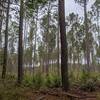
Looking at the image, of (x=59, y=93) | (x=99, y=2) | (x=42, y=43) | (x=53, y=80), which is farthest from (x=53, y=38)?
(x=59, y=93)

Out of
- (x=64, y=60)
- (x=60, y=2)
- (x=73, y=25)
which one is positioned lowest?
(x=64, y=60)

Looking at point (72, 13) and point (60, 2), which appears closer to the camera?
point (60, 2)

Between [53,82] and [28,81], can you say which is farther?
[28,81]

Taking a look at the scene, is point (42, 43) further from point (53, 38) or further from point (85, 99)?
point (85, 99)

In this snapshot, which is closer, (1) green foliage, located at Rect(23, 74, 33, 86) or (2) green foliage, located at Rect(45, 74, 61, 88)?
(2) green foliage, located at Rect(45, 74, 61, 88)

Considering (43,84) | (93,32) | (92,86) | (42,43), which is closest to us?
(92,86)

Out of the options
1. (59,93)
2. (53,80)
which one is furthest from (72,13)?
(59,93)

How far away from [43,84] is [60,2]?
14.2ft

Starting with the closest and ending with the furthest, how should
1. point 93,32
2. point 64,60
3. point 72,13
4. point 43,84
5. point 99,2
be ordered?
point 64,60 < point 43,84 < point 99,2 < point 72,13 < point 93,32

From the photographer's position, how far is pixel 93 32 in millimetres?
40656

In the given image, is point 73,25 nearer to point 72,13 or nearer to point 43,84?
point 72,13

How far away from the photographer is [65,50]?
9.88m

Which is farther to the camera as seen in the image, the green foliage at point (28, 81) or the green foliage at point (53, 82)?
the green foliage at point (28, 81)

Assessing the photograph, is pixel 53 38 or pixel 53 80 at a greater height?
pixel 53 38
